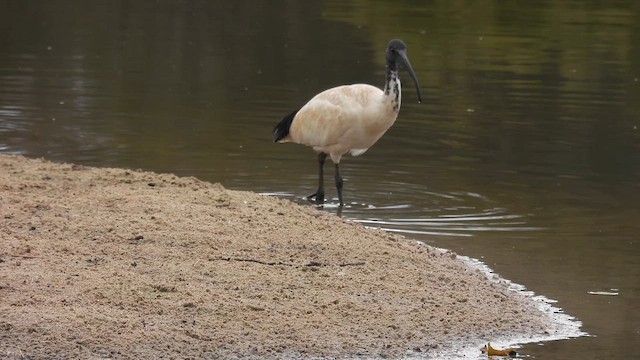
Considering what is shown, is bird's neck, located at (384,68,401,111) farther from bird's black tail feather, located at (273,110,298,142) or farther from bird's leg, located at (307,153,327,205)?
bird's black tail feather, located at (273,110,298,142)

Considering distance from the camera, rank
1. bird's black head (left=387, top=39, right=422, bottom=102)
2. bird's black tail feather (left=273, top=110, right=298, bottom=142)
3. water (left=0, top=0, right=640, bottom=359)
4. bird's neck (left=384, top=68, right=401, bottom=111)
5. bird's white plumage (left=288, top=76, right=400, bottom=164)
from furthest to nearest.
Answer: bird's black tail feather (left=273, top=110, right=298, bottom=142), bird's black head (left=387, top=39, right=422, bottom=102), bird's white plumage (left=288, top=76, right=400, bottom=164), bird's neck (left=384, top=68, right=401, bottom=111), water (left=0, top=0, right=640, bottom=359)

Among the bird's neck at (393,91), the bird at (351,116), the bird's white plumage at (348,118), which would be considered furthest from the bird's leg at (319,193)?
the bird's neck at (393,91)

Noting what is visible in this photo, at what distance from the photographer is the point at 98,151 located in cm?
1399

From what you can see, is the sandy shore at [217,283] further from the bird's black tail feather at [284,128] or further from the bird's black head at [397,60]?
the bird's black tail feather at [284,128]

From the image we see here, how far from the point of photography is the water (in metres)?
10.6

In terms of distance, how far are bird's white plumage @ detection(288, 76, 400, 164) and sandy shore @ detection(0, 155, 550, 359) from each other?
179 cm

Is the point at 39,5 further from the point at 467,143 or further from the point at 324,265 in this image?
the point at 324,265

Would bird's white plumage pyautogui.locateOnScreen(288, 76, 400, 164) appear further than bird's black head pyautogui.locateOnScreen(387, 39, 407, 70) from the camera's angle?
No

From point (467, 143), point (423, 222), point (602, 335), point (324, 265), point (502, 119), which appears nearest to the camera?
point (602, 335)

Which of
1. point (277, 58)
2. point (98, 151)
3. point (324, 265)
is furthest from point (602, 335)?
point (277, 58)

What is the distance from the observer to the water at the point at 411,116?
417 inches

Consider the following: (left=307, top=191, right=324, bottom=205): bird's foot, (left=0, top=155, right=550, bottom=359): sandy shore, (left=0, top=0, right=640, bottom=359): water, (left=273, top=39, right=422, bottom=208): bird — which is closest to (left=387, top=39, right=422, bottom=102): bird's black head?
(left=273, top=39, right=422, bottom=208): bird

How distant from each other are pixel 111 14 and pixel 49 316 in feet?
72.6

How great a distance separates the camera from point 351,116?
1223 centimetres
